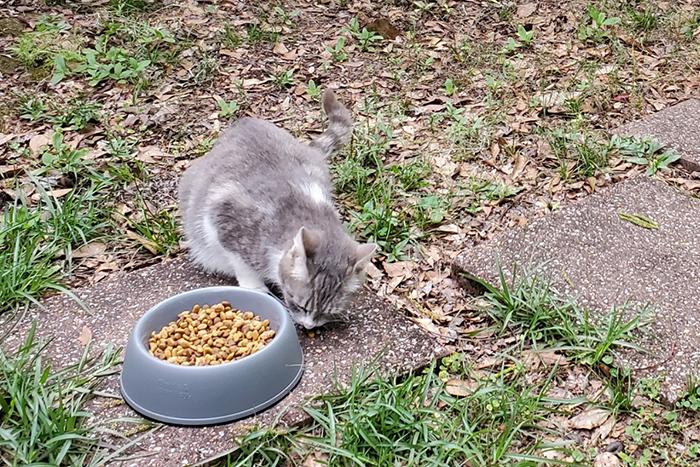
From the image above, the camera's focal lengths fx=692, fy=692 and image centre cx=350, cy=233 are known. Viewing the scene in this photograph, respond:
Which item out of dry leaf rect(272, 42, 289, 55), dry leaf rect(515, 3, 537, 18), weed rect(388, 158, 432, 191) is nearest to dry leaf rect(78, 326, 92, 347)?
weed rect(388, 158, 432, 191)

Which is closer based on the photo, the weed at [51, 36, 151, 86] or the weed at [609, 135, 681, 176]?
the weed at [609, 135, 681, 176]

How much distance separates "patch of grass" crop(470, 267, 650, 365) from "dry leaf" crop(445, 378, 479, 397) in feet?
1.22

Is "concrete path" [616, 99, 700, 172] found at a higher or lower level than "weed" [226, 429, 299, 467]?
higher

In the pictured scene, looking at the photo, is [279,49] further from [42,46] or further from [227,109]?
[42,46]

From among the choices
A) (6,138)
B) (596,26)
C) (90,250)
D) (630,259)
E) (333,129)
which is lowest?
(90,250)

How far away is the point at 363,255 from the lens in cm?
334

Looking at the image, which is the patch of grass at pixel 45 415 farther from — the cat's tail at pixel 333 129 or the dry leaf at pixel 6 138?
the dry leaf at pixel 6 138

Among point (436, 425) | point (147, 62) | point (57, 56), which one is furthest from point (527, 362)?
point (57, 56)

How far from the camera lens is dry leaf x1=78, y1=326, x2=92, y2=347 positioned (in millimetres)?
3326

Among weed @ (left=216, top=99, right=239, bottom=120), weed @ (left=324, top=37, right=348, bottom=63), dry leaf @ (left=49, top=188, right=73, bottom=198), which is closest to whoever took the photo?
dry leaf @ (left=49, top=188, right=73, bottom=198)

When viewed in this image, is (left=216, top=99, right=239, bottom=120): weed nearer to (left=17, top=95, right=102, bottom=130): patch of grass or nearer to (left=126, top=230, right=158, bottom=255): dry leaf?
(left=17, top=95, right=102, bottom=130): patch of grass

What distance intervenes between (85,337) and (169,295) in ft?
1.61

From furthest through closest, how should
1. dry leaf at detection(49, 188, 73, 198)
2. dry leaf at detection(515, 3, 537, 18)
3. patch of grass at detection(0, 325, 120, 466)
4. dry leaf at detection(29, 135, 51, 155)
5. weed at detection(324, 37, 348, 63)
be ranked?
1. dry leaf at detection(515, 3, 537, 18)
2. weed at detection(324, 37, 348, 63)
3. dry leaf at detection(29, 135, 51, 155)
4. dry leaf at detection(49, 188, 73, 198)
5. patch of grass at detection(0, 325, 120, 466)

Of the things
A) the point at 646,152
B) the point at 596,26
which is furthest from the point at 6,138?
the point at 596,26
